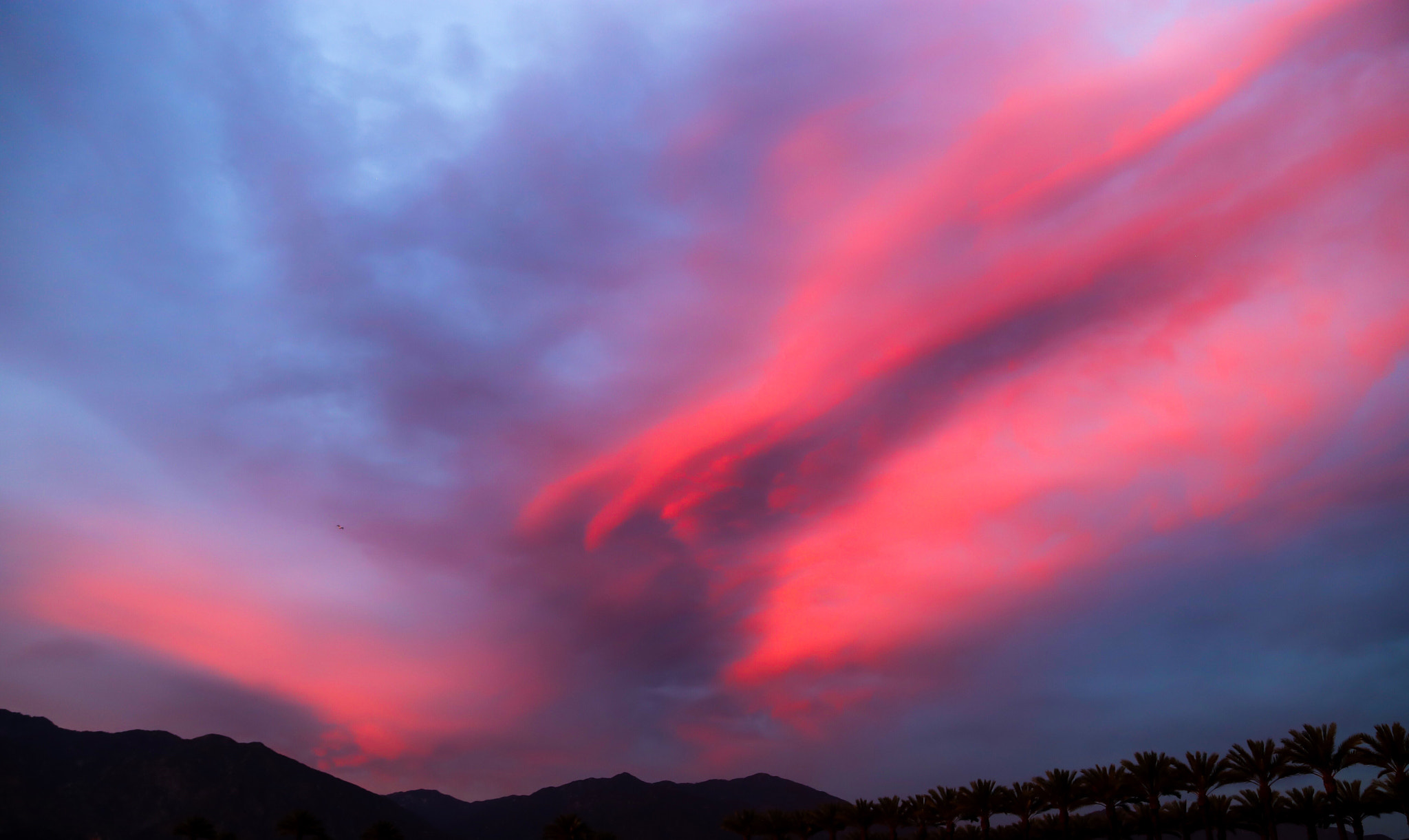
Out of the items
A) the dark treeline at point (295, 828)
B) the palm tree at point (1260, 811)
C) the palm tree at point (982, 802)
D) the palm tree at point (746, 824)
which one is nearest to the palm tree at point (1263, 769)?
the palm tree at point (1260, 811)

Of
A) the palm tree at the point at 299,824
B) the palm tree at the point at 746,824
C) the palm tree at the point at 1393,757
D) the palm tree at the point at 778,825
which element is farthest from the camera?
the palm tree at the point at 299,824

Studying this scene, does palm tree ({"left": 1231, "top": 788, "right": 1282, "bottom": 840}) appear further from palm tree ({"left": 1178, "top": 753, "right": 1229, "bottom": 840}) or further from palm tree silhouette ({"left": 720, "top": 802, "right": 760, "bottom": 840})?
palm tree silhouette ({"left": 720, "top": 802, "right": 760, "bottom": 840})

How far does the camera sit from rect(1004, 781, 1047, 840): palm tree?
255 feet

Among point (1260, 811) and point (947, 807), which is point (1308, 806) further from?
point (947, 807)

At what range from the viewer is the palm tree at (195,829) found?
320ft

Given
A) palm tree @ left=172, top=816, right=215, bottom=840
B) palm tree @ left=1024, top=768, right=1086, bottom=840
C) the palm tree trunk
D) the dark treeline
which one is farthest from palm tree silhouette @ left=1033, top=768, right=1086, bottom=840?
palm tree @ left=172, top=816, right=215, bottom=840

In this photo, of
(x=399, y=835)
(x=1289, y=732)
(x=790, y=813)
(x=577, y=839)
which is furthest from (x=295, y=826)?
(x=1289, y=732)

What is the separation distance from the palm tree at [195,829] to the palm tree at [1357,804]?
108896 mm

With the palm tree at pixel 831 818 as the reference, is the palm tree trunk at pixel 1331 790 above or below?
above

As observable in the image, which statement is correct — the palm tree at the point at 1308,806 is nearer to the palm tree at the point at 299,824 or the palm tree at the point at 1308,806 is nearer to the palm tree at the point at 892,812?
the palm tree at the point at 892,812

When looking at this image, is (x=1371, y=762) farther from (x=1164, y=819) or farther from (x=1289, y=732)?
(x=1164, y=819)

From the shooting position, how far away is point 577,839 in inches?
3718

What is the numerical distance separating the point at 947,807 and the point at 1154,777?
911 inches

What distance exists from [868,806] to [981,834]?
1200 cm
